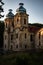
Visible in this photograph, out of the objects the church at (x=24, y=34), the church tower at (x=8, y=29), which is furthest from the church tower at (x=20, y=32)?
the church tower at (x=8, y=29)

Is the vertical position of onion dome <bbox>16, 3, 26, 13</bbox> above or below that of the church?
above

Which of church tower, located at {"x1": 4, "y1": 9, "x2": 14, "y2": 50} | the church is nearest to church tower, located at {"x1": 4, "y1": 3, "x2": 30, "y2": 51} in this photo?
the church

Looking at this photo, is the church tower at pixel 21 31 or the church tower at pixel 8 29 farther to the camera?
the church tower at pixel 8 29

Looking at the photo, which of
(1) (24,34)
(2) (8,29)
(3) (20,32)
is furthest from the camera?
(2) (8,29)

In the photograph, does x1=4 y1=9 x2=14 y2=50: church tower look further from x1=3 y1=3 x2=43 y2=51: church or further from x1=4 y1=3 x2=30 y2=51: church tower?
x1=3 y1=3 x2=43 y2=51: church

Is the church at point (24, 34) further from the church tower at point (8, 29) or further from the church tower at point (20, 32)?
the church tower at point (8, 29)

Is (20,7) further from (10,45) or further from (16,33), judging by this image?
(10,45)

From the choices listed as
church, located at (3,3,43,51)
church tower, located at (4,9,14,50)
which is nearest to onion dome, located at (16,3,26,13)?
church, located at (3,3,43,51)

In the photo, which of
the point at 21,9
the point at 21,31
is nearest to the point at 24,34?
the point at 21,31

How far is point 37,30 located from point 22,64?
1073 inches

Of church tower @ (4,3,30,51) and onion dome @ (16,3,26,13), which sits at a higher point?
onion dome @ (16,3,26,13)

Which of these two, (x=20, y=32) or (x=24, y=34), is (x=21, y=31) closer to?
(x=20, y=32)

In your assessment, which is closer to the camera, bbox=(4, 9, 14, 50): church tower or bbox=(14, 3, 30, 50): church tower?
bbox=(14, 3, 30, 50): church tower

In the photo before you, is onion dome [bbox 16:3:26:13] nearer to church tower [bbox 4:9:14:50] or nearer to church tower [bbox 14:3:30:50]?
church tower [bbox 14:3:30:50]
